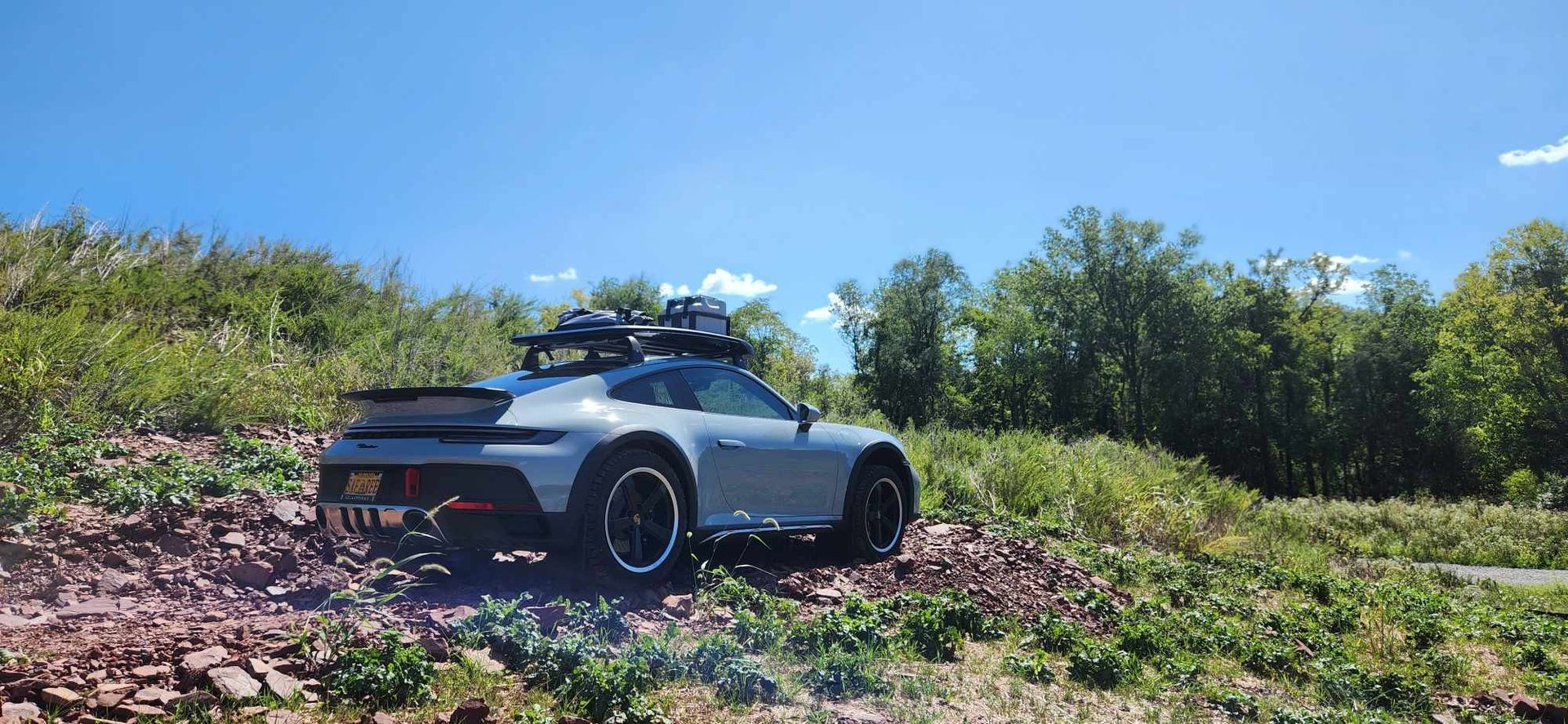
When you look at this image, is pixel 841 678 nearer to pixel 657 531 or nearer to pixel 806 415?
pixel 657 531

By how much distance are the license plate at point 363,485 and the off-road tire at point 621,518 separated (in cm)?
118

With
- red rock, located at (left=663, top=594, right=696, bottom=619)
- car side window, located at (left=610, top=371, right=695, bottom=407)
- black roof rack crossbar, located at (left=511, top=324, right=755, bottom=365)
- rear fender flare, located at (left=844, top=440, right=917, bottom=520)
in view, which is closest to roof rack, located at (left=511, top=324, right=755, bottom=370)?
black roof rack crossbar, located at (left=511, top=324, right=755, bottom=365)

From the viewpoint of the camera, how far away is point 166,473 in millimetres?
6602

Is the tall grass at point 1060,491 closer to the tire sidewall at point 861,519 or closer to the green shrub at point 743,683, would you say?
the tire sidewall at point 861,519

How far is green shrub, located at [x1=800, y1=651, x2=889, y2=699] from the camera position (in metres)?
3.84

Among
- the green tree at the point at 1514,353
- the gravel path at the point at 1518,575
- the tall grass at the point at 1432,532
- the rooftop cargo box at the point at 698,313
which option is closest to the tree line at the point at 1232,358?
the green tree at the point at 1514,353

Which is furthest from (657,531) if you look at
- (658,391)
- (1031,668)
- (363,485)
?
(1031,668)

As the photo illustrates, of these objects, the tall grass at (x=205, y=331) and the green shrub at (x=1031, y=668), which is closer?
the green shrub at (x=1031, y=668)

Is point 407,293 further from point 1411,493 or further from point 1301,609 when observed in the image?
point 1411,493

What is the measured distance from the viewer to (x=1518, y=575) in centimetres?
1586

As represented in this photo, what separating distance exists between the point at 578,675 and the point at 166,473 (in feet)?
16.1

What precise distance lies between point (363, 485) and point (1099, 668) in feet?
13.0

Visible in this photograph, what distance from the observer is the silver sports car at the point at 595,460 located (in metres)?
4.65

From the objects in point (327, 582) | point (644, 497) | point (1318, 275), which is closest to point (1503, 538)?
point (644, 497)
